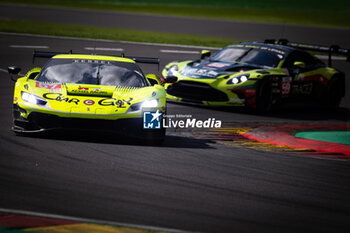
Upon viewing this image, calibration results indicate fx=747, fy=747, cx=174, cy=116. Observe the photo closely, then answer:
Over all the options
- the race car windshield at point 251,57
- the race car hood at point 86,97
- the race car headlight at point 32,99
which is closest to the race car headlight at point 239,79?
the race car windshield at point 251,57

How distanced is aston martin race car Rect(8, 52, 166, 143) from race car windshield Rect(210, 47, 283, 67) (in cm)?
494

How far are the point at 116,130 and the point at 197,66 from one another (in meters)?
5.78

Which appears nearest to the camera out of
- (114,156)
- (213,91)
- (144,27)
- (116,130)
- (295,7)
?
(114,156)

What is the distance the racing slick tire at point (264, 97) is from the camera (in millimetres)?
13938

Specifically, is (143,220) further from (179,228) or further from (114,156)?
(114,156)

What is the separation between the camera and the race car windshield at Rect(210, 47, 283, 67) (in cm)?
1477

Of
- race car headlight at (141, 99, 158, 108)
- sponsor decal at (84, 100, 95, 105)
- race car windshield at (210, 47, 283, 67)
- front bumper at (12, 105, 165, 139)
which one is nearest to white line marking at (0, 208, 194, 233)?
front bumper at (12, 105, 165, 139)

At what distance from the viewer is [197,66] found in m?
14.8

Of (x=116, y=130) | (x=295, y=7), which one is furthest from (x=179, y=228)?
(x=295, y=7)

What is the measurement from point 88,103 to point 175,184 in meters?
2.26

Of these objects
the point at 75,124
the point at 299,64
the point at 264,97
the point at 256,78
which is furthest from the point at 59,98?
the point at 299,64

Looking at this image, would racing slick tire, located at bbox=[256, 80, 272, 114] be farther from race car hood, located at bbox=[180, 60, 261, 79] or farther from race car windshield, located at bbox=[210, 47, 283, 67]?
race car windshield, located at bbox=[210, 47, 283, 67]

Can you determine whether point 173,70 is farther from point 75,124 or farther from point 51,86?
point 75,124

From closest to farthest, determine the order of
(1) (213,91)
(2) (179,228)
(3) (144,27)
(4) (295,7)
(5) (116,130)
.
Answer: (2) (179,228), (5) (116,130), (1) (213,91), (3) (144,27), (4) (295,7)
